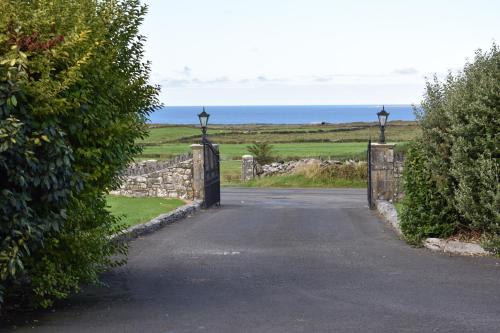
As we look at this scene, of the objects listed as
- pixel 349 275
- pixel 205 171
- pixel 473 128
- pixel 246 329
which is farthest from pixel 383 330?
pixel 205 171

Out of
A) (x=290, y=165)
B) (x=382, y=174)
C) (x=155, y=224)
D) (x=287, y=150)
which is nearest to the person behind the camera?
(x=155, y=224)

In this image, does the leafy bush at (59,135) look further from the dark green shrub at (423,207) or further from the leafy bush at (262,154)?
the leafy bush at (262,154)

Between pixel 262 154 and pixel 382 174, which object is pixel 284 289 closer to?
pixel 382 174

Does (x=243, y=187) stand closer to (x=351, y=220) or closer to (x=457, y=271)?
(x=351, y=220)

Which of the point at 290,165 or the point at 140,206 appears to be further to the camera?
the point at 290,165

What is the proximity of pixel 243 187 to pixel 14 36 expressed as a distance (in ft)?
103

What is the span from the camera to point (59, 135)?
288 inches

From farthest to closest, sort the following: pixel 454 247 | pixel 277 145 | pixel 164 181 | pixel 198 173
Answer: pixel 277 145, pixel 164 181, pixel 198 173, pixel 454 247

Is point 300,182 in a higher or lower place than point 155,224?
lower

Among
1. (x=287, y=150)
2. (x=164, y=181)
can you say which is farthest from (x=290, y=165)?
(x=287, y=150)

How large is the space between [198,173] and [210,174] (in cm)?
58

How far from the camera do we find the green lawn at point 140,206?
2143 cm

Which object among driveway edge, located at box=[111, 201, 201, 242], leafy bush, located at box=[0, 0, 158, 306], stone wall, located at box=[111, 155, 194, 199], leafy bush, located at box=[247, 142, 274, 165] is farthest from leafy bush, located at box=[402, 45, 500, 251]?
leafy bush, located at box=[247, 142, 274, 165]

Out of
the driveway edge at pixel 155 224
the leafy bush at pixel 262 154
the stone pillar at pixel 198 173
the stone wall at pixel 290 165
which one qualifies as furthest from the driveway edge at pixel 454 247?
the leafy bush at pixel 262 154
